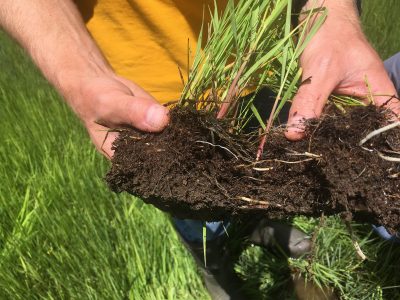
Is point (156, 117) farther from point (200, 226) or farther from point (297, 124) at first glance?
point (200, 226)

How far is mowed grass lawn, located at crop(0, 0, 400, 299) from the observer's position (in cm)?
166

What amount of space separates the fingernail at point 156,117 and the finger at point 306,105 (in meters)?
0.24

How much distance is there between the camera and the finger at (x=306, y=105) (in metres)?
0.89

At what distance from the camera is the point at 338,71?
966mm

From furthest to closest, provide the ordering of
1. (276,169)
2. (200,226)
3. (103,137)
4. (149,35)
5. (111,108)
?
(200,226)
(149,35)
(103,137)
(111,108)
(276,169)

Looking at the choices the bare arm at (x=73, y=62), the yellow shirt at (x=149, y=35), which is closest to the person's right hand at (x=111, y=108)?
the bare arm at (x=73, y=62)

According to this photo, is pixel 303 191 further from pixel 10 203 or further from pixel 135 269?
pixel 10 203

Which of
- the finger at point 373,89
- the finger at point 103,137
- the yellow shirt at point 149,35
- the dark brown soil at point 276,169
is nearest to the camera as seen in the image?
the dark brown soil at point 276,169

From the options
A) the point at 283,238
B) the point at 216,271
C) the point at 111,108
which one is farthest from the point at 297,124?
the point at 283,238

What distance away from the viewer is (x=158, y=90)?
1.38 m

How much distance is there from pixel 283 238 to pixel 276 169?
1.11 metres

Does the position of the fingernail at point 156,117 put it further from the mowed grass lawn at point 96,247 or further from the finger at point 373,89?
the mowed grass lawn at point 96,247

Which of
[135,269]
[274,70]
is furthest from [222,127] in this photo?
[135,269]

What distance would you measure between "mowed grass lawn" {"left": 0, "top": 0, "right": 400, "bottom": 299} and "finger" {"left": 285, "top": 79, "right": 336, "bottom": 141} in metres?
0.89
